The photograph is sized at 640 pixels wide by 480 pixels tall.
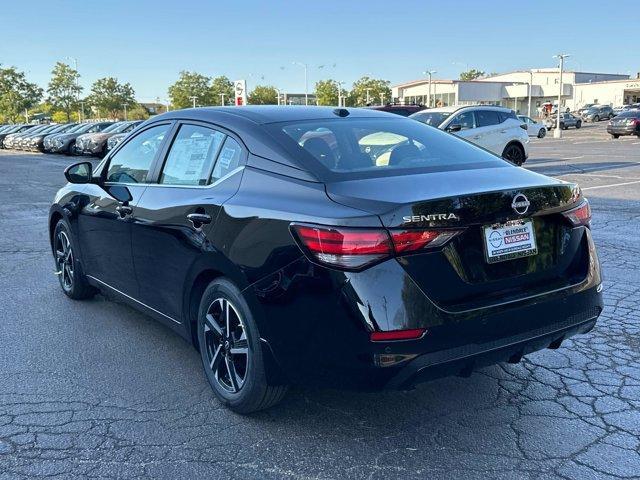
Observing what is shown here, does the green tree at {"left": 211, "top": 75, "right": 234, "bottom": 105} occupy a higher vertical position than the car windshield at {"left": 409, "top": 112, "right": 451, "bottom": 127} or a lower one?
higher

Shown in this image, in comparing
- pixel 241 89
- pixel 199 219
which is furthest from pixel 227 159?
pixel 241 89

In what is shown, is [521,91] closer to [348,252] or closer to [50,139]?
[50,139]

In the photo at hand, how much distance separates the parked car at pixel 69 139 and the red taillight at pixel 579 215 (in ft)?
102

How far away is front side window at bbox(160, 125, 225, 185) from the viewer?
3.77m

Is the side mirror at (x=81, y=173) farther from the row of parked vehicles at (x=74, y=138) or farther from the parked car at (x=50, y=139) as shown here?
the parked car at (x=50, y=139)

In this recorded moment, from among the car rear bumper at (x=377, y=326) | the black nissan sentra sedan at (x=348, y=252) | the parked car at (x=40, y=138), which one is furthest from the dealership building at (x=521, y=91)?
the car rear bumper at (x=377, y=326)

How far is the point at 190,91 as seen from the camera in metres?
112

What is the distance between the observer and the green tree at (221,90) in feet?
371

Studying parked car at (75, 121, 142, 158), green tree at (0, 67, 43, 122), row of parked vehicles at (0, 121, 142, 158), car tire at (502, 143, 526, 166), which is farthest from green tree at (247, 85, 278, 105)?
car tire at (502, 143, 526, 166)

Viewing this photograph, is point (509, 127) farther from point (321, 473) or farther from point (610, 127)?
point (610, 127)

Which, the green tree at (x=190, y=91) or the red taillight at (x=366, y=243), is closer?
the red taillight at (x=366, y=243)

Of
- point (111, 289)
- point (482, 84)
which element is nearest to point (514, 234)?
point (111, 289)

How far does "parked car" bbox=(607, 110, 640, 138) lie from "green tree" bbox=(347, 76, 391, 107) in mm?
76461

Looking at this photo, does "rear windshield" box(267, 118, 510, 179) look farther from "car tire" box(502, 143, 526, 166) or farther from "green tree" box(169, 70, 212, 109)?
"green tree" box(169, 70, 212, 109)
